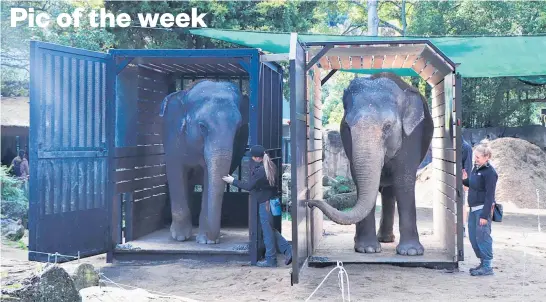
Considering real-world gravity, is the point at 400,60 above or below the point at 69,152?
above

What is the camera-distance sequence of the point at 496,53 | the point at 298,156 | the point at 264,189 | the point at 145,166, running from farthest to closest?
1. the point at 496,53
2. the point at 145,166
3. the point at 264,189
4. the point at 298,156

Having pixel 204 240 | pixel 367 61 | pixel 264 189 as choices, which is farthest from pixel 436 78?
pixel 204 240

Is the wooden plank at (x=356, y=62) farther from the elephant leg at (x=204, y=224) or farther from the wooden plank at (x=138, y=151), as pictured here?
the wooden plank at (x=138, y=151)

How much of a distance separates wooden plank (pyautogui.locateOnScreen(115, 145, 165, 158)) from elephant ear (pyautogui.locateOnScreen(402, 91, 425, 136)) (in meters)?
3.85

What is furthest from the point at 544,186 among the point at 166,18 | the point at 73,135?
the point at 73,135

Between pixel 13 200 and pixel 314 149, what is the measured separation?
7161mm

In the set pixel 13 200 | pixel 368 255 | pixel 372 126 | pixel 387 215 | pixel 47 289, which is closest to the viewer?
pixel 47 289

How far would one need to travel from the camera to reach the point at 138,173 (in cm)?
1105

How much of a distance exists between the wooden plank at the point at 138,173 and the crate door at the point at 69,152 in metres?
0.44

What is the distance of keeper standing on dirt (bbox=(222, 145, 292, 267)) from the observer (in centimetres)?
948

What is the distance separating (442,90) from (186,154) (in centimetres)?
381

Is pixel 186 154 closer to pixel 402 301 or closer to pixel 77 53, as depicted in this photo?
pixel 77 53

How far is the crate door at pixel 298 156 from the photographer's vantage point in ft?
24.7

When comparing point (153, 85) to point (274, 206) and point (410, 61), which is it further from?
point (410, 61)
